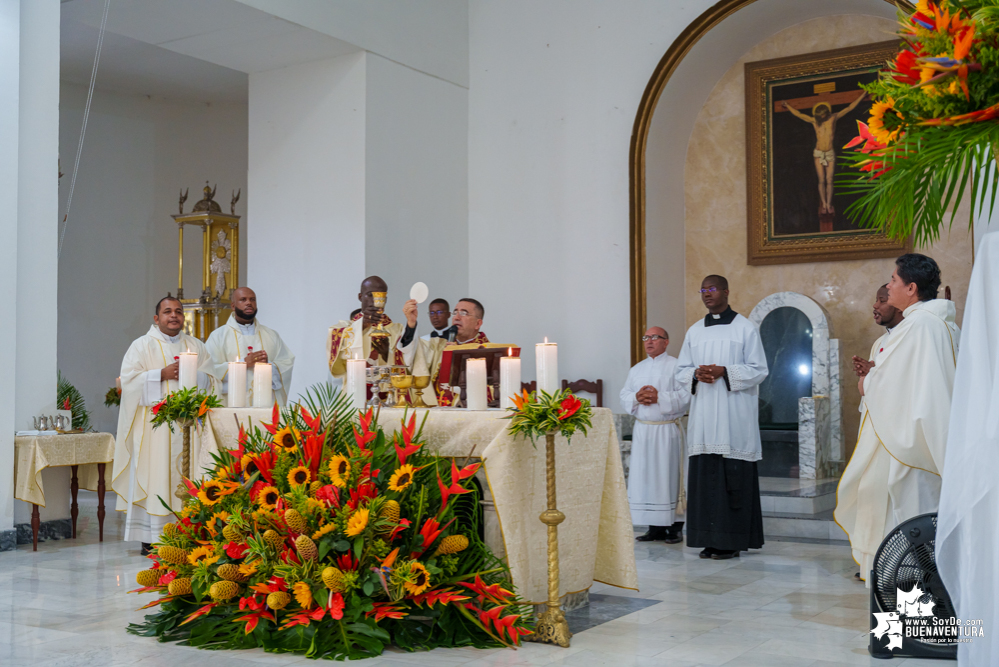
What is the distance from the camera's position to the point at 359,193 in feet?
29.2

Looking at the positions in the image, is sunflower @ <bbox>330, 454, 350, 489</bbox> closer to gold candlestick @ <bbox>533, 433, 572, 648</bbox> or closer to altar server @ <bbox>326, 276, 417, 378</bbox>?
altar server @ <bbox>326, 276, 417, 378</bbox>

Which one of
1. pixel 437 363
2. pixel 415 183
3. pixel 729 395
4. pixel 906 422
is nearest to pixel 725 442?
pixel 729 395

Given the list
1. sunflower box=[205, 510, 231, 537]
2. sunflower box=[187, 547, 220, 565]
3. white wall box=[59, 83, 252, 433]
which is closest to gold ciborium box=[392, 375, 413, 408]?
sunflower box=[205, 510, 231, 537]

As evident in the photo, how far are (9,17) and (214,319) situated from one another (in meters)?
4.70

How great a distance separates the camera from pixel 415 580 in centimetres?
390

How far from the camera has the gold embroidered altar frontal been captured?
264 inches

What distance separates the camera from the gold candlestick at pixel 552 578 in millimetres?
3947

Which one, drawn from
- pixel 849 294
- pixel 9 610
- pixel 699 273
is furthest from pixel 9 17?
pixel 849 294

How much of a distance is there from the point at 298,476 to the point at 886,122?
2.86 meters

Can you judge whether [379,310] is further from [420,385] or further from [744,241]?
[744,241]

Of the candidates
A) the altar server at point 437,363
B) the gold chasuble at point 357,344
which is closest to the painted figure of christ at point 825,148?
the altar server at point 437,363

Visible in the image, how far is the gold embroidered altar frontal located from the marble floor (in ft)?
1.49

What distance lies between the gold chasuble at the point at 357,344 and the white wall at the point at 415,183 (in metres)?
3.32

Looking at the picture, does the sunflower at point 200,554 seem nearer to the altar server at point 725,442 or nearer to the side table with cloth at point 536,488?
the side table with cloth at point 536,488
